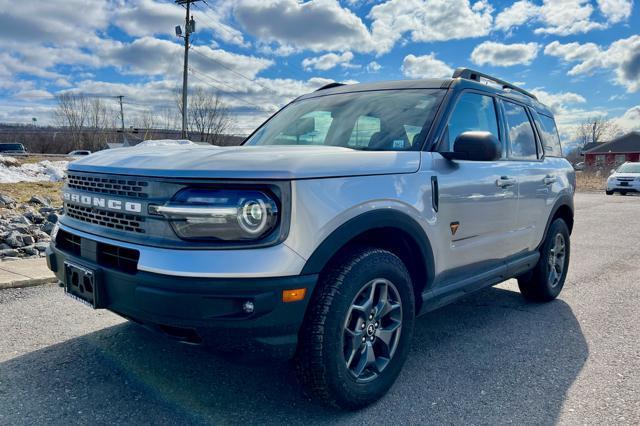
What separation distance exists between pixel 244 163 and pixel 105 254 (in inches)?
34.6

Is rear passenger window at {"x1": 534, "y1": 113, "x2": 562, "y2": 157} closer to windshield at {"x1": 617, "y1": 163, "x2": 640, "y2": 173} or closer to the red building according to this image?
windshield at {"x1": 617, "y1": 163, "x2": 640, "y2": 173}

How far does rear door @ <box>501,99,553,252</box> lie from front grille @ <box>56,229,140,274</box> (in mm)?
2844

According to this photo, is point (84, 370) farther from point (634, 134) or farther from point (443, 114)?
point (634, 134)

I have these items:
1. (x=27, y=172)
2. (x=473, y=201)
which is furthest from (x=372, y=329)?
(x=27, y=172)

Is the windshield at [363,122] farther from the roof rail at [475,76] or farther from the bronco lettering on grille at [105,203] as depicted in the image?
the bronco lettering on grille at [105,203]

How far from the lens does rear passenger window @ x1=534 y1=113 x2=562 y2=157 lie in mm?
4805

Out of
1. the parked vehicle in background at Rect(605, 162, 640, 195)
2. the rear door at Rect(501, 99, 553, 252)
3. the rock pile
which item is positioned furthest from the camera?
the parked vehicle in background at Rect(605, 162, 640, 195)

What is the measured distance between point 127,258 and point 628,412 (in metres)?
2.78

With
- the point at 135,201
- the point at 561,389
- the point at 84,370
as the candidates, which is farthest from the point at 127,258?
the point at 561,389

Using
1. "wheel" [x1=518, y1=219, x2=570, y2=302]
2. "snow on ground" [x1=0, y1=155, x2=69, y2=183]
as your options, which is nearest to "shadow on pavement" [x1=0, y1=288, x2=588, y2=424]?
"wheel" [x1=518, y1=219, x2=570, y2=302]

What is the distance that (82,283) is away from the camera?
8.36 ft

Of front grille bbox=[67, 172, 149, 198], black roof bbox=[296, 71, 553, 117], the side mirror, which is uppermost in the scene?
black roof bbox=[296, 71, 553, 117]

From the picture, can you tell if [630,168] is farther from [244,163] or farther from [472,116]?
[244,163]

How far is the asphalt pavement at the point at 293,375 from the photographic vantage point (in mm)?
2637
